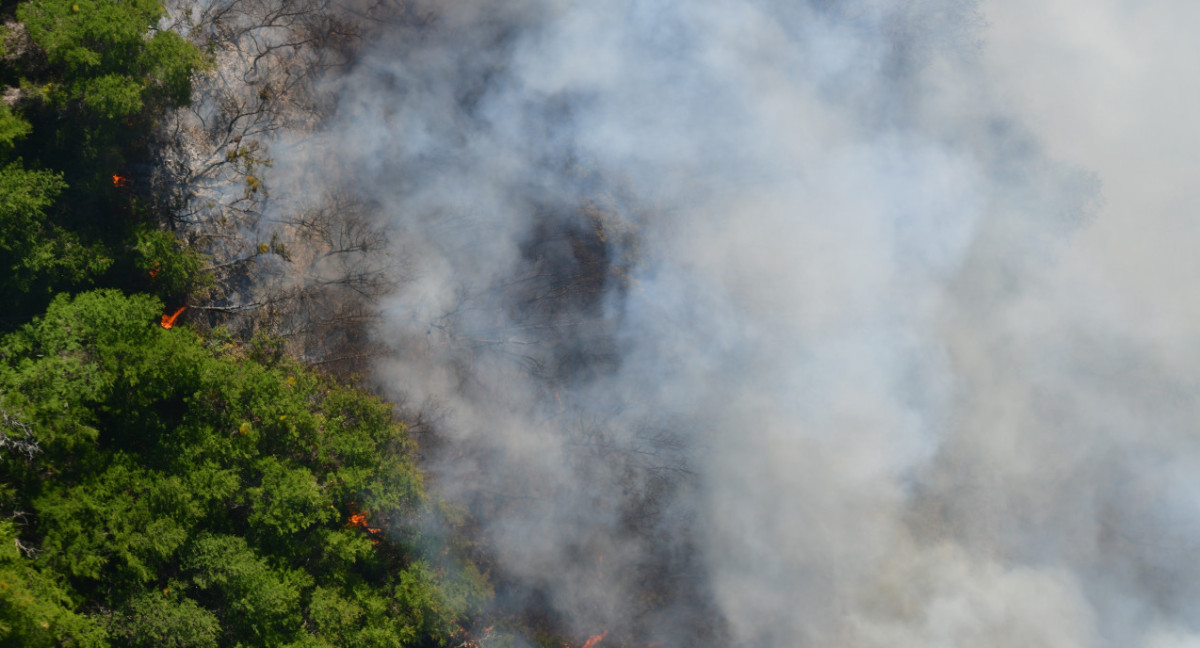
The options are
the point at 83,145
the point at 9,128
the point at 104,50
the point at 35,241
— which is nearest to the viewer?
the point at 9,128

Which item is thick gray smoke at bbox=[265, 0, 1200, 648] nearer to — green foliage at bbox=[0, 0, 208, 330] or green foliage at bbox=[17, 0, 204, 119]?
green foliage at bbox=[17, 0, 204, 119]

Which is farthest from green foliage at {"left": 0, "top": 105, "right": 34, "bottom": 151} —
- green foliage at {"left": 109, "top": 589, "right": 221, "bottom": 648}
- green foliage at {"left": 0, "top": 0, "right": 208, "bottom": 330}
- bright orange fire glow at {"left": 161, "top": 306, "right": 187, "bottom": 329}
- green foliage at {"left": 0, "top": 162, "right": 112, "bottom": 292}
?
green foliage at {"left": 109, "top": 589, "right": 221, "bottom": 648}

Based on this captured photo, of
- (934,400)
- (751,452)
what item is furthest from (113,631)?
(934,400)

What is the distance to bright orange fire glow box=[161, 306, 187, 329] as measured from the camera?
14570 millimetres

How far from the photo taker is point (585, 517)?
596 inches

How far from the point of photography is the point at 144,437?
1355 centimetres

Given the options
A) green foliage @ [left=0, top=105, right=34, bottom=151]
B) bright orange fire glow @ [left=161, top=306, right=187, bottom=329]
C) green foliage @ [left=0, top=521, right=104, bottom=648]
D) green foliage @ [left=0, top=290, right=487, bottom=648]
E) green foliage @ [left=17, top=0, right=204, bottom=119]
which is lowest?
green foliage @ [left=0, top=521, right=104, bottom=648]

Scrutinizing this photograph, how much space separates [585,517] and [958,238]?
10.1m

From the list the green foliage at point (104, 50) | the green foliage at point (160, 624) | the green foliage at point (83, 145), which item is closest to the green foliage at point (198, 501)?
the green foliage at point (160, 624)

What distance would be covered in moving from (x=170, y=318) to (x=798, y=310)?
1349 centimetres

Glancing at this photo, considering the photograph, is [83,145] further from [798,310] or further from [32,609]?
[798,310]

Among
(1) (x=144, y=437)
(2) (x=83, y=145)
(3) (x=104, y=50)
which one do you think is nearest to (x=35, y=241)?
(2) (x=83, y=145)

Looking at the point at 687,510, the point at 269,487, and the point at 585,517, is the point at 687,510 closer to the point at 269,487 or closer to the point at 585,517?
the point at 585,517

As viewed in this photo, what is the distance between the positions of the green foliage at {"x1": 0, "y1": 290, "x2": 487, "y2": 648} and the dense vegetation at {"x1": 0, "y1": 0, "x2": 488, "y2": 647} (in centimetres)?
4
